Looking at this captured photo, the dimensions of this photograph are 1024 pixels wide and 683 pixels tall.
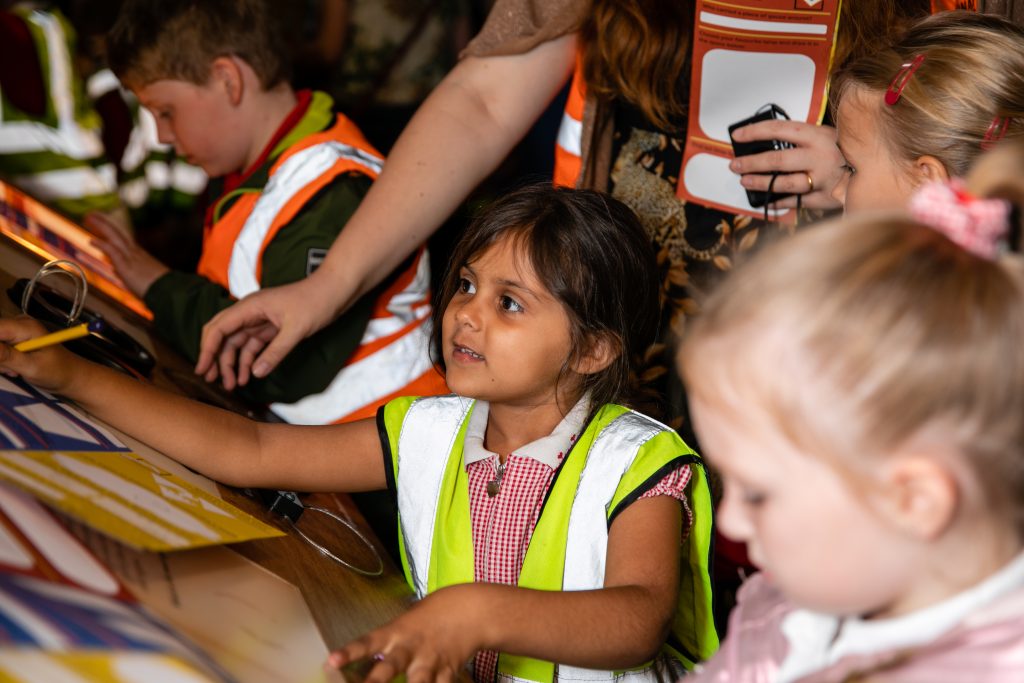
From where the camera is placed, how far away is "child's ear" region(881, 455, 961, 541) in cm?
65

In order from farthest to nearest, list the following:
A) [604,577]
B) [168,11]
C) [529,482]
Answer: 1. [168,11]
2. [529,482]
3. [604,577]

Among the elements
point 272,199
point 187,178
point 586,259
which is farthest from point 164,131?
point 187,178

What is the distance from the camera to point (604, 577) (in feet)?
3.68

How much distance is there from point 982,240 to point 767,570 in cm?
26

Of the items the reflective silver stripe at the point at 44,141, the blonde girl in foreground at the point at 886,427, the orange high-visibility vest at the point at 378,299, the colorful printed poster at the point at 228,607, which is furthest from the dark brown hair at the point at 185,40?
the blonde girl in foreground at the point at 886,427

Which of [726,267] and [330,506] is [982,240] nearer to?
[726,267]

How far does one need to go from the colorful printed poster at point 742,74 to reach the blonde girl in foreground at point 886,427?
655 mm

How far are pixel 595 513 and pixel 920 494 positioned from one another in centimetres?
54

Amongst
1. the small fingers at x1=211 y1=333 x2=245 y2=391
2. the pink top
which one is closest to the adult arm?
the small fingers at x1=211 y1=333 x2=245 y2=391

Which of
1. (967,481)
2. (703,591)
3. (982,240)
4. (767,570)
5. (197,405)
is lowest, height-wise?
(703,591)

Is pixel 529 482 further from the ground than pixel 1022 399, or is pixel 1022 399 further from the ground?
pixel 1022 399

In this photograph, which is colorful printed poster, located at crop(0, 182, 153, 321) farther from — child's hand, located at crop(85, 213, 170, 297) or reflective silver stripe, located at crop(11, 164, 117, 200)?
reflective silver stripe, located at crop(11, 164, 117, 200)

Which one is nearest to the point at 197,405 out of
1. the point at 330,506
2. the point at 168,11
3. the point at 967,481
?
the point at 330,506

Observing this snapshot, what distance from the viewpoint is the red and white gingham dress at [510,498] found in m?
1.23
